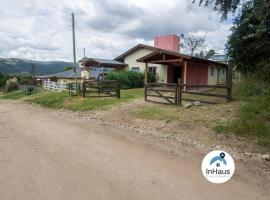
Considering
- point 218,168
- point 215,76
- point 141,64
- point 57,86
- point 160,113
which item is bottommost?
point 218,168

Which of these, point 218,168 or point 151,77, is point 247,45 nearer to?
point 151,77

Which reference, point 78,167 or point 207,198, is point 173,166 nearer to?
point 207,198

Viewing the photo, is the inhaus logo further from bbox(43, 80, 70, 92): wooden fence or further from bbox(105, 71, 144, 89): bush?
bbox(43, 80, 70, 92): wooden fence

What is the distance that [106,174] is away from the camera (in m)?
4.17

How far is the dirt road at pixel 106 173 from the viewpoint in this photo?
3.52m

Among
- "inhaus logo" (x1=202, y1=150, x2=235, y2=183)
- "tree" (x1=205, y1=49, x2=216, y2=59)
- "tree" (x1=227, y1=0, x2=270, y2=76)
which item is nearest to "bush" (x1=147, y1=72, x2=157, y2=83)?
"tree" (x1=227, y1=0, x2=270, y2=76)

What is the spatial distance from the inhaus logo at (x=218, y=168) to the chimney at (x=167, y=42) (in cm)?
2593

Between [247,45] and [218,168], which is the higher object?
[247,45]

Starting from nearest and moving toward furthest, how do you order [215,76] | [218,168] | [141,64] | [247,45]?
[218,168]
[247,45]
[215,76]
[141,64]

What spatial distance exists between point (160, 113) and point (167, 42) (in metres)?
21.9

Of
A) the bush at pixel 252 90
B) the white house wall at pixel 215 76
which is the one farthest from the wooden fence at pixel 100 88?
the white house wall at pixel 215 76

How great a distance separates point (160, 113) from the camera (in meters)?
9.26

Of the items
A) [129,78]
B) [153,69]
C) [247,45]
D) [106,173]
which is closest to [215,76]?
[153,69]

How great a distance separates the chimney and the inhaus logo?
25.9 meters
